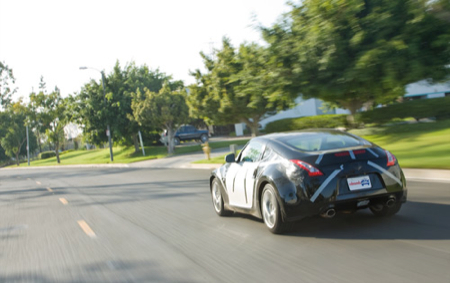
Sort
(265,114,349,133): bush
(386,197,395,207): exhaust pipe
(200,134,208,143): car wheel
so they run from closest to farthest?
(386,197,395,207): exhaust pipe < (265,114,349,133): bush < (200,134,208,143): car wheel

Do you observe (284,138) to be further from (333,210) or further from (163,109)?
(163,109)

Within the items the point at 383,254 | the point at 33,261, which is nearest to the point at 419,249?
the point at 383,254

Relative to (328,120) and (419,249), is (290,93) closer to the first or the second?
(419,249)

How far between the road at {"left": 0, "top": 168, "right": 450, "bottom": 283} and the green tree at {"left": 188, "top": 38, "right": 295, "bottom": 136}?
362 inches

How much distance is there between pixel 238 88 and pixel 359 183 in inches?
653

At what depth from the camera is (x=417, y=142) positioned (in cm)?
1823

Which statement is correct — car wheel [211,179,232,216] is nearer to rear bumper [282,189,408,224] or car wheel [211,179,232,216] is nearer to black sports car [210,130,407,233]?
black sports car [210,130,407,233]

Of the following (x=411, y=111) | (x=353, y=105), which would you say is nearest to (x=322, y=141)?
(x=353, y=105)

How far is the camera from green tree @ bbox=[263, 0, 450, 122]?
16719mm

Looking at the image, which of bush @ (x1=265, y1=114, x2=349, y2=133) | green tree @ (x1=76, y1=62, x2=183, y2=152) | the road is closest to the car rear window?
the road

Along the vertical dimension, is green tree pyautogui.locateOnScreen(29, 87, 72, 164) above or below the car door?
above

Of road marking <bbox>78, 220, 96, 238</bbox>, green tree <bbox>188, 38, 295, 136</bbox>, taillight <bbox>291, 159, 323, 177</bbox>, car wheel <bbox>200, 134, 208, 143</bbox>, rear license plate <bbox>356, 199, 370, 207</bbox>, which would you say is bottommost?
road marking <bbox>78, 220, 96, 238</bbox>

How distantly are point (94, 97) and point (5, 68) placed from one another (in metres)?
53.5

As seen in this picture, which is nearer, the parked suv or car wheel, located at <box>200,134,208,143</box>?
the parked suv
